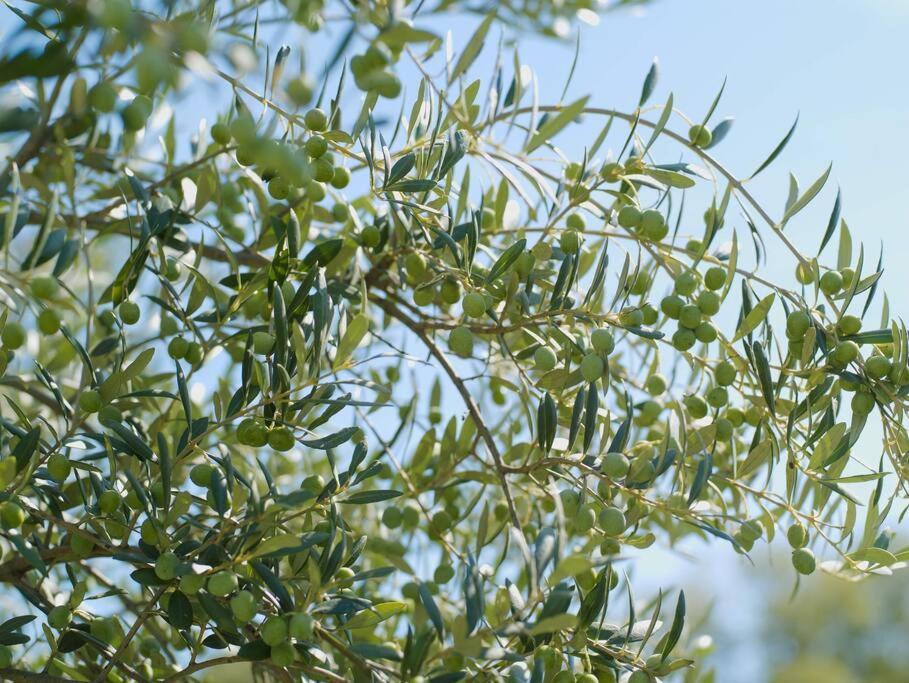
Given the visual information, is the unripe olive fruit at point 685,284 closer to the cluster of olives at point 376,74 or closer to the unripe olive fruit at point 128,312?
the cluster of olives at point 376,74

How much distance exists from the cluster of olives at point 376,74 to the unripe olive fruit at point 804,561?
676mm

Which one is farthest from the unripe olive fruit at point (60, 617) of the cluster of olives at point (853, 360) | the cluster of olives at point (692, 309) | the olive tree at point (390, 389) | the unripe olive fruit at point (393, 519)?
the cluster of olives at point (853, 360)

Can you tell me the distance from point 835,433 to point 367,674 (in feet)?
1.66

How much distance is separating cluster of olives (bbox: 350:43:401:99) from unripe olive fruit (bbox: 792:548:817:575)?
26.6 inches

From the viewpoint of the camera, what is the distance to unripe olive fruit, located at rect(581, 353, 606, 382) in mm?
881

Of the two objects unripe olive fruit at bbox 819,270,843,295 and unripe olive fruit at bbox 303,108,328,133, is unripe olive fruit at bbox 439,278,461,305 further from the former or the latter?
unripe olive fruit at bbox 819,270,843,295

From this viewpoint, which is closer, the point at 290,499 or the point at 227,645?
the point at 290,499

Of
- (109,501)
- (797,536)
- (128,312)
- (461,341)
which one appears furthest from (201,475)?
(797,536)

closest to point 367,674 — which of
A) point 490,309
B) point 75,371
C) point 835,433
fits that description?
point 490,309

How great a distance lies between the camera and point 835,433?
91cm

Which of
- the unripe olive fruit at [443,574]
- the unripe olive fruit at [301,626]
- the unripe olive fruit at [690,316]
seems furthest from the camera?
the unripe olive fruit at [443,574]

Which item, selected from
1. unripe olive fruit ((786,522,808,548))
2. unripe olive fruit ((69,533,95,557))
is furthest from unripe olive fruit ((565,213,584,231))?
unripe olive fruit ((69,533,95,557))

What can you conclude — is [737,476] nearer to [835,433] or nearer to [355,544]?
[835,433]

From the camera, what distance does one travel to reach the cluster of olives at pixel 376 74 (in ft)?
2.02
